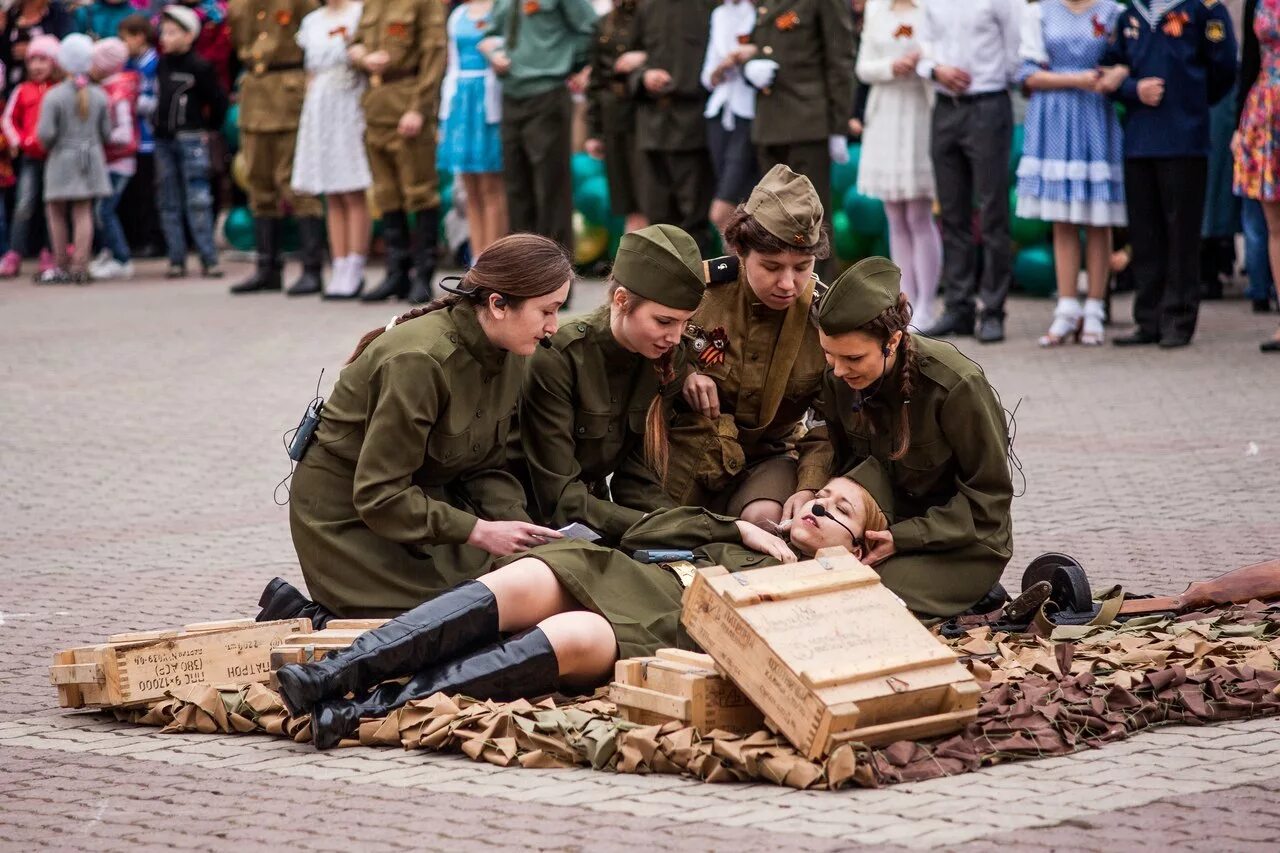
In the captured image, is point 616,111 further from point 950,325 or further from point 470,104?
point 950,325

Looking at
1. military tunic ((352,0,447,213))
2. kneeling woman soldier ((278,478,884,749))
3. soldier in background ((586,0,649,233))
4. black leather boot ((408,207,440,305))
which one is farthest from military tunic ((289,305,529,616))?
black leather boot ((408,207,440,305))

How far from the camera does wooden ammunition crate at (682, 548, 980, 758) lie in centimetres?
414

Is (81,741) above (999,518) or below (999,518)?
below

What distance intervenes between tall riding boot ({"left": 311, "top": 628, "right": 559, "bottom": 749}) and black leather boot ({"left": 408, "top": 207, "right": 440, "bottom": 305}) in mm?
9224

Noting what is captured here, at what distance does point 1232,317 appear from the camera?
1231 centimetres

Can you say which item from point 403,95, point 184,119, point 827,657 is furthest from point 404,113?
point 827,657

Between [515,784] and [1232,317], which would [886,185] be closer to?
[1232,317]

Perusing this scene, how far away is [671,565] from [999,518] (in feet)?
3.16

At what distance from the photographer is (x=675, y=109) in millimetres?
12398

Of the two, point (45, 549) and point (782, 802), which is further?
point (45, 549)

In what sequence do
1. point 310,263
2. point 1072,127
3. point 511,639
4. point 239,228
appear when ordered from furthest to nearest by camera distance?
point 239,228
point 310,263
point 1072,127
point 511,639

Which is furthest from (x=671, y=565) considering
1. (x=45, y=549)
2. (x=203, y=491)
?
(x=203, y=491)

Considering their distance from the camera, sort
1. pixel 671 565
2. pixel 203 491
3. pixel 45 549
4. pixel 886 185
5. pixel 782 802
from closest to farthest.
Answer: pixel 782 802, pixel 671 565, pixel 45 549, pixel 203 491, pixel 886 185

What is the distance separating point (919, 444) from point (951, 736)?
1.27 metres
